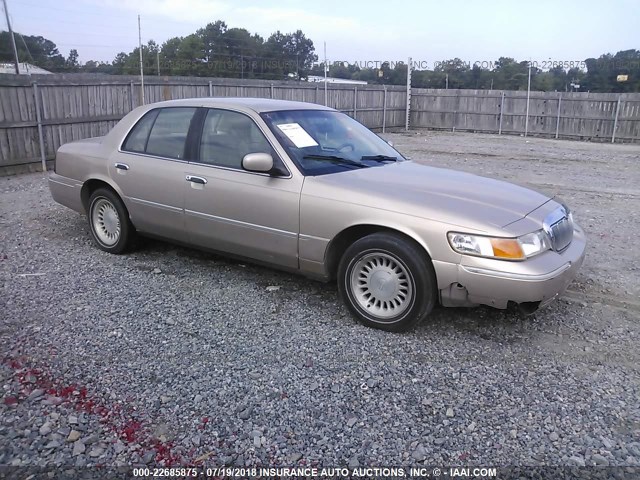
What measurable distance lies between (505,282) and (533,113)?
21451mm

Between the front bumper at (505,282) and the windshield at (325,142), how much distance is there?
1439 millimetres

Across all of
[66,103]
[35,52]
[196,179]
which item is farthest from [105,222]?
[35,52]

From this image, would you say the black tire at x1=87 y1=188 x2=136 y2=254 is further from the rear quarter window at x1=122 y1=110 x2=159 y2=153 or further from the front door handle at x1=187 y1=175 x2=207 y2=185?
the front door handle at x1=187 y1=175 x2=207 y2=185

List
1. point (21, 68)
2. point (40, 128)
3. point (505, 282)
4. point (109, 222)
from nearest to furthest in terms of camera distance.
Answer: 1. point (505, 282)
2. point (109, 222)
3. point (40, 128)
4. point (21, 68)

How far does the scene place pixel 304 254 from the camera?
4.48m

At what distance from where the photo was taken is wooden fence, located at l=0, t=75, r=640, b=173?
35.7ft

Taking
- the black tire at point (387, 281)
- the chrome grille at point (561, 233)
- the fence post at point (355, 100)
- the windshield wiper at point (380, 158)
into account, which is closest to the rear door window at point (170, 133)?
the windshield wiper at point (380, 158)

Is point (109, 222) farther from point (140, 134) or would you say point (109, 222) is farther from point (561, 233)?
point (561, 233)

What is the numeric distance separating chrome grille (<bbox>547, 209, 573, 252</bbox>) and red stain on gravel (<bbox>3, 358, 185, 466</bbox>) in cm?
271

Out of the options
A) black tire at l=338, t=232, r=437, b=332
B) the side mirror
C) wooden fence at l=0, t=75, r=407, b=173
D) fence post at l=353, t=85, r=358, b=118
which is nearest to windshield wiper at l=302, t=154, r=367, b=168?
the side mirror

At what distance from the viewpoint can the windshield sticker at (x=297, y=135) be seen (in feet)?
15.6

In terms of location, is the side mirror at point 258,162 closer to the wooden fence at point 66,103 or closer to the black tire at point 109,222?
the black tire at point 109,222

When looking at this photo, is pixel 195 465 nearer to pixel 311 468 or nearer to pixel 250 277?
pixel 311 468

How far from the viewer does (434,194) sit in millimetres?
4180
